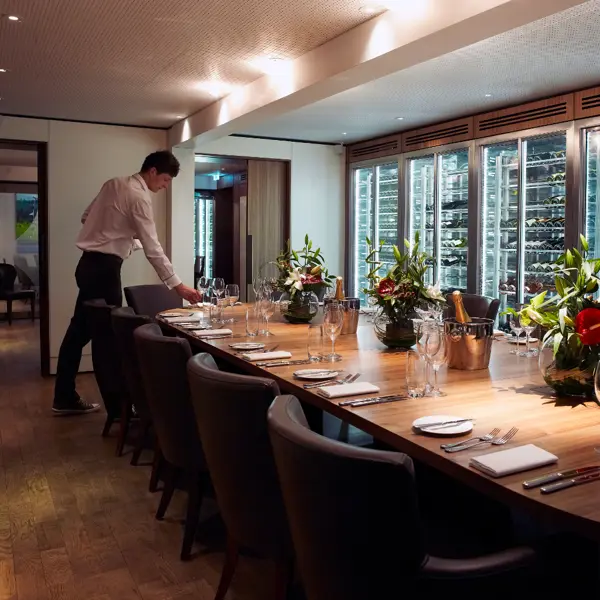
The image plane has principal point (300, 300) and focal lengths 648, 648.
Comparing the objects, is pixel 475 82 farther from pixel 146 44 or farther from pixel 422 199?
pixel 146 44

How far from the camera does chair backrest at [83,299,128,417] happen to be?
3350mm

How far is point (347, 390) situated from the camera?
74.0 inches

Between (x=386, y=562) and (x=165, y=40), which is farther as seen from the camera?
(x=165, y=40)

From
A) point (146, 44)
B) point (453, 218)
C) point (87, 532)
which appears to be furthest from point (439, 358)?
point (453, 218)

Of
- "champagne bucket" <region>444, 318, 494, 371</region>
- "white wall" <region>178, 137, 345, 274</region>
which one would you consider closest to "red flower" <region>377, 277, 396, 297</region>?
"champagne bucket" <region>444, 318, 494, 371</region>

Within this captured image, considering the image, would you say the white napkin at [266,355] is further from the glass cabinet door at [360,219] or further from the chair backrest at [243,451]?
the glass cabinet door at [360,219]

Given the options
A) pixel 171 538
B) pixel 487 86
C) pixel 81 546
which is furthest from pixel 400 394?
pixel 487 86

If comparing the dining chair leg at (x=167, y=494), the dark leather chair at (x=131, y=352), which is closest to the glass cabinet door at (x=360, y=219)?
the dark leather chair at (x=131, y=352)

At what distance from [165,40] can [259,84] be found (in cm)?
92

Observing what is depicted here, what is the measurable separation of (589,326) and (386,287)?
0.95 metres

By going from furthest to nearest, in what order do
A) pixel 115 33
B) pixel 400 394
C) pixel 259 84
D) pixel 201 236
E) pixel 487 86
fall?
pixel 201 236, pixel 487 86, pixel 259 84, pixel 115 33, pixel 400 394

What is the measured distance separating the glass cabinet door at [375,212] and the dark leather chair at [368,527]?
224 inches

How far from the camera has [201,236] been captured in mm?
12062

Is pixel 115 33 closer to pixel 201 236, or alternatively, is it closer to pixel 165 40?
pixel 165 40
